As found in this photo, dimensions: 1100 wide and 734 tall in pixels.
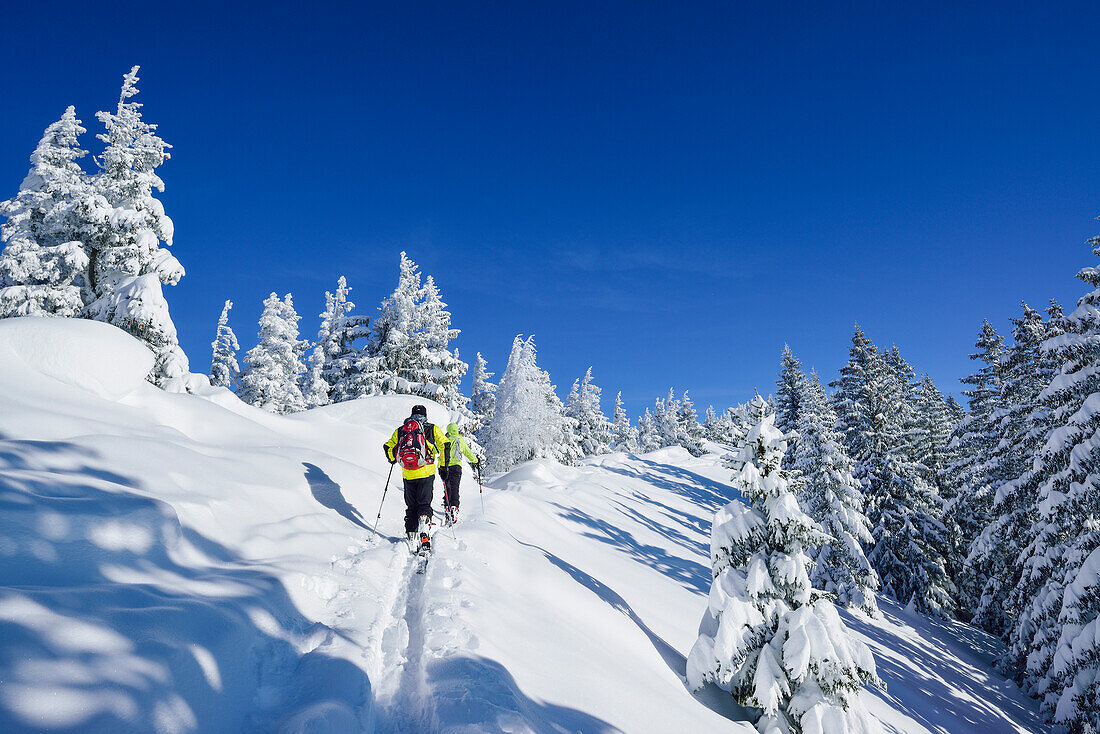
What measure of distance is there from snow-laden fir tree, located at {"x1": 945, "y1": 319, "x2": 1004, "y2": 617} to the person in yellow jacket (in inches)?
816

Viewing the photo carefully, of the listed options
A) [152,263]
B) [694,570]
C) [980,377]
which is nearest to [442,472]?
[694,570]

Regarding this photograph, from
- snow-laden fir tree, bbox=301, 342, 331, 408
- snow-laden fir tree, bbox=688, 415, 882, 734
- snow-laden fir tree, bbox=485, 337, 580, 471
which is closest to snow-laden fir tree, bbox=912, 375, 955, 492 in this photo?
snow-laden fir tree, bbox=485, 337, 580, 471

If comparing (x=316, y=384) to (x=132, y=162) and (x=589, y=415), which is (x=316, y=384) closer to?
(x=132, y=162)

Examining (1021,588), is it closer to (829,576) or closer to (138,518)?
(829,576)

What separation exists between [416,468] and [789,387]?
2943 cm

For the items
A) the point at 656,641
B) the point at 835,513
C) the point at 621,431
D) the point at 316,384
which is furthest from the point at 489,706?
the point at 621,431

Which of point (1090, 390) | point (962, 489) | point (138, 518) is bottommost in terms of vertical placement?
point (138, 518)

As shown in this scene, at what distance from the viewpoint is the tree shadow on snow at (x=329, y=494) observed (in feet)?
30.3

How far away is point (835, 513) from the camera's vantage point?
19.6 m

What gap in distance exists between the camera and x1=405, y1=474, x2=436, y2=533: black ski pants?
28.0 feet

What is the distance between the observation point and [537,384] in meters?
37.1

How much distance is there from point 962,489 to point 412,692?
26275 mm

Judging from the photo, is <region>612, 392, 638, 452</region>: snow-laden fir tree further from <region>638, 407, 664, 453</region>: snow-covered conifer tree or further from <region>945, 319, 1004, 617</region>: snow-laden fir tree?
<region>945, 319, 1004, 617</region>: snow-laden fir tree

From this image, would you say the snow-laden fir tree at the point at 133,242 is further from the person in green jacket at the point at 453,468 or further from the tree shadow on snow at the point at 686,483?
the tree shadow on snow at the point at 686,483
